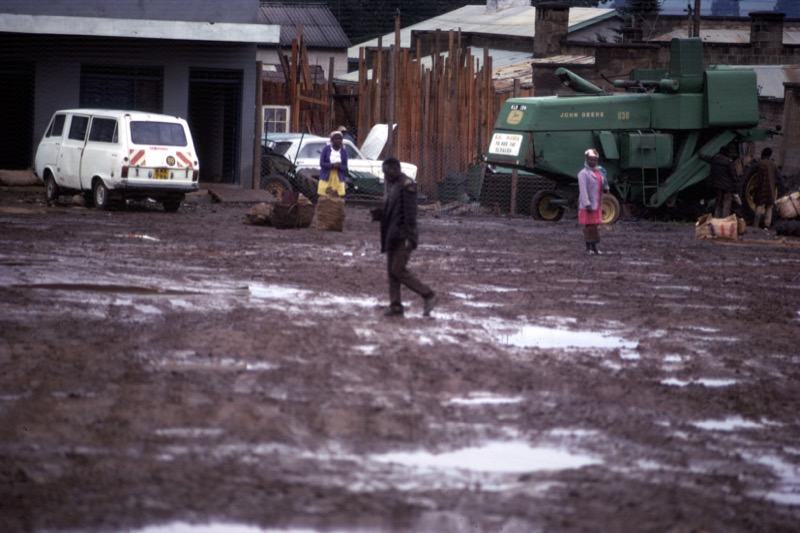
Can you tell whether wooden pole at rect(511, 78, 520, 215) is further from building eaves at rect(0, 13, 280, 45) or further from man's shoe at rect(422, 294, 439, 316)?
man's shoe at rect(422, 294, 439, 316)

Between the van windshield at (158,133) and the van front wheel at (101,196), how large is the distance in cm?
107

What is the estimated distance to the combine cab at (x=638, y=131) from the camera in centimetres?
2825

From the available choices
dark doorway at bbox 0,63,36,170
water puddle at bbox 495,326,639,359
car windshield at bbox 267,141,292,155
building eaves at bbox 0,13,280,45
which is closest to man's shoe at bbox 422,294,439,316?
water puddle at bbox 495,326,639,359

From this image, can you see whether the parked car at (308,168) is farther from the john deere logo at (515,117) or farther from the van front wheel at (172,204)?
the van front wheel at (172,204)

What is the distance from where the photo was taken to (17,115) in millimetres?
31656

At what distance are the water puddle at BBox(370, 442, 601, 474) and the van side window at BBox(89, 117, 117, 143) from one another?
18.6 metres

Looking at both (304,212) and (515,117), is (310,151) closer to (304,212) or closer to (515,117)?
(515,117)

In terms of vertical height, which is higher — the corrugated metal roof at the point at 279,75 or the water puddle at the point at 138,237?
the corrugated metal roof at the point at 279,75

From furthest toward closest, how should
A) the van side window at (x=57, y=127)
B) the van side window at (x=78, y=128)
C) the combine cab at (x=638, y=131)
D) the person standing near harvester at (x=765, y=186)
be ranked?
1. the combine cab at (x=638, y=131)
2. the person standing near harvester at (x=765, y=186)
3. the van side window at (x=57, y=127)
4. the van side window at (x=78, y=128)

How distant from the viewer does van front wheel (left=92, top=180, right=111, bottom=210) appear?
2569 cm

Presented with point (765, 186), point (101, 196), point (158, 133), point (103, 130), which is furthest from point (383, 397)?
point (765, 186)

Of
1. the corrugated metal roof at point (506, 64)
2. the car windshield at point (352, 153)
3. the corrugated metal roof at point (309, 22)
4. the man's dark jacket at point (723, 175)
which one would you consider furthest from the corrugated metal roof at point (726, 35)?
the man's dark jacket at point (723, 175)

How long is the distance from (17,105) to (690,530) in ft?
89.6

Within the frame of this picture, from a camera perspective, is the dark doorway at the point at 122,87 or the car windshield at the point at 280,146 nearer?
the dark doorway at the point at 122,87
